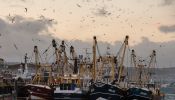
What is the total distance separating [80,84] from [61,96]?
13.2m


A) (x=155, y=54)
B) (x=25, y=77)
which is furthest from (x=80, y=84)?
(x=155, y=54)

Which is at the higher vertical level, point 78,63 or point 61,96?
point 78,63

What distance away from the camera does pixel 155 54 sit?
13588 cm

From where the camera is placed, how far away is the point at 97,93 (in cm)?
7850

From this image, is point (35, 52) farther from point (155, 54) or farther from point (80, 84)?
point (155, 54)

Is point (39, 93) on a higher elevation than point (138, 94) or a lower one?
higher

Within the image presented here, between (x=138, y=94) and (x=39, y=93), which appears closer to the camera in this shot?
(x=138, y=94)

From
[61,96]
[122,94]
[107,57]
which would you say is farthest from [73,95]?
[107,57]

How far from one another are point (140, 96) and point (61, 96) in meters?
12.0

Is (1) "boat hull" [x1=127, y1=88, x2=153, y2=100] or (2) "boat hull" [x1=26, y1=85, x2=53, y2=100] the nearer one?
(1) "boat hull" [x1=127, y1=88, x2=153, y2=100]

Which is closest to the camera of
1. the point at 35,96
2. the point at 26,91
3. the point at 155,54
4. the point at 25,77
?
the point at 35,96

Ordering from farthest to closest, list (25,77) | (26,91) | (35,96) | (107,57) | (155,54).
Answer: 1. (155,54)
2. (25,77)
3. (107,57)
4. (26,91)
5. (35,96)

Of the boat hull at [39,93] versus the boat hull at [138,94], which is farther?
the boat hull at [39,93]

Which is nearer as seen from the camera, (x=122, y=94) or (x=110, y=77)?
(x=122, y=94)
